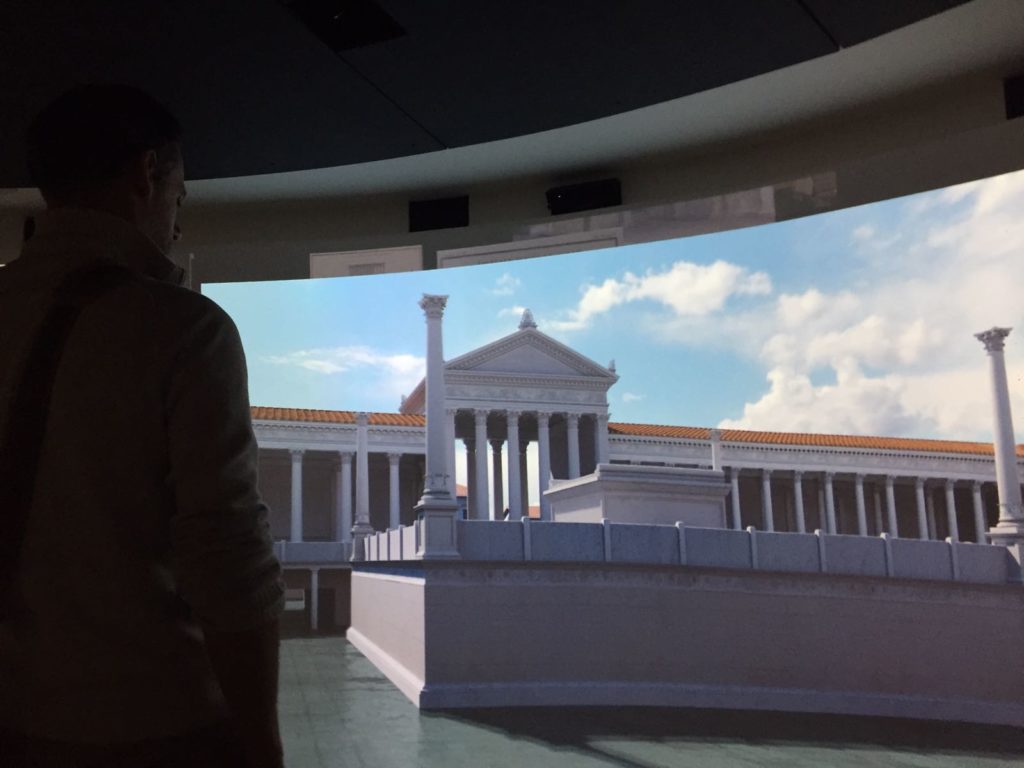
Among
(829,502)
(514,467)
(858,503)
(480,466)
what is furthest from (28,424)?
(858,503)

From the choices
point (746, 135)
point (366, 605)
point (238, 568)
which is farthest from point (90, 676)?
point (366, 605)

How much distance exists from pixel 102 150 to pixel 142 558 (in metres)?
0.48

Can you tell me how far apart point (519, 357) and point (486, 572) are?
1852 cm

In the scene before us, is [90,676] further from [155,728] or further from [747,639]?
[747,639]

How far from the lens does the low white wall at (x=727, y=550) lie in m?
11.0

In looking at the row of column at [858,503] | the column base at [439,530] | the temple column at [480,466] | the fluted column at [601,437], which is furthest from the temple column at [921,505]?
the column base at [439,530]

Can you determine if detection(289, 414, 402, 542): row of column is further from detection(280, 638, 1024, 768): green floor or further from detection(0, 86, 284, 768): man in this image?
detection(0, 86, 284, 768): man

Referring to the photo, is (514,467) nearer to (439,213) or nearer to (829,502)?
(829,502)

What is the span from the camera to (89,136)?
97cm

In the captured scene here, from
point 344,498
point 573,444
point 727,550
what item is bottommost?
point 727,550

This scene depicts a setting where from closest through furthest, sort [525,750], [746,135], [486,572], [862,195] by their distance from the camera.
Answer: [746,135] < [862,195] < [525,750] < [486,572]

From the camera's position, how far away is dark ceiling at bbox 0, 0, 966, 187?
204 cm

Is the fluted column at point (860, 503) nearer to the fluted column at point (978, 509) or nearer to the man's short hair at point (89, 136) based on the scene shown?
the fluted column at point (978, 509)

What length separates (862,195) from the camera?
3.22m
